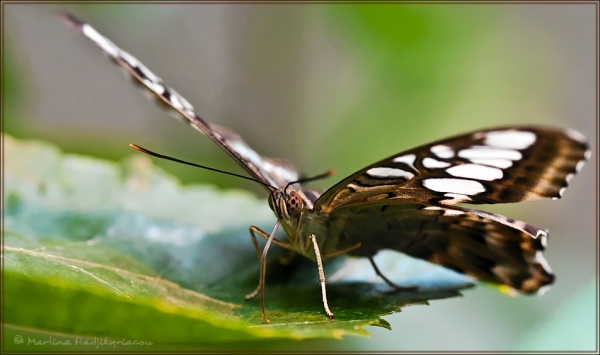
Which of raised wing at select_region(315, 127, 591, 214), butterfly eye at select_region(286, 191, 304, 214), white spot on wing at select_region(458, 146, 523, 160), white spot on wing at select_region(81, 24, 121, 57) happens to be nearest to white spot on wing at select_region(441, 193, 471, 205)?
raised wing at select_region(315, 127, 591, 214)

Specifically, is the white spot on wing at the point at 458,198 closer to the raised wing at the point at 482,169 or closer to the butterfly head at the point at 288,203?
the raised wing at the point at 482,169

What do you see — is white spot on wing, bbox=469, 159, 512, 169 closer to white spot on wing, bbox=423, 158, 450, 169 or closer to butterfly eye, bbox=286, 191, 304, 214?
white spot on wing, bbox=423, 158, 450, 169

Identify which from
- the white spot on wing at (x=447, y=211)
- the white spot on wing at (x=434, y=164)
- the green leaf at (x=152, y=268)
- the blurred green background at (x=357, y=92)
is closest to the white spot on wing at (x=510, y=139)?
the white spot on wing at (x=434, y=164)

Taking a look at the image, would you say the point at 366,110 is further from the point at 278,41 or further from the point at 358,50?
the point at 278,41

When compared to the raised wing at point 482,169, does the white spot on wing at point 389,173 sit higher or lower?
higher

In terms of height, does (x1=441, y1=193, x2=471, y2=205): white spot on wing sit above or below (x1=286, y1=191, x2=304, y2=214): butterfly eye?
below

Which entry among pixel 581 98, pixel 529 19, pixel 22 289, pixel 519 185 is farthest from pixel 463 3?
pixel 581 98
